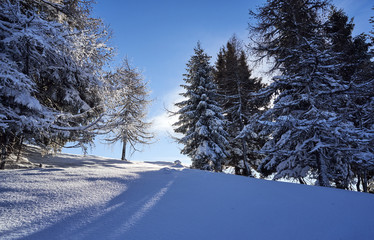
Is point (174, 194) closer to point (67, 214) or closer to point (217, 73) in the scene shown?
point (67, 214)

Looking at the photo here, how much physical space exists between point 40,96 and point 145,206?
6075 mm

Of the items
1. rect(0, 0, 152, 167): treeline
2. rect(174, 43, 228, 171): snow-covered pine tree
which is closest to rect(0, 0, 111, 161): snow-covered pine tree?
rect(0, 0, 152, 167): treeline

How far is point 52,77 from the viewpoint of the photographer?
5.43 metres

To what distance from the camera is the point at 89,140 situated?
567 cm

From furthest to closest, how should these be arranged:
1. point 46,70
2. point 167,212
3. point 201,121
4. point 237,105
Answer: point 237,105
point 201,121
point 46,70
point 167,212

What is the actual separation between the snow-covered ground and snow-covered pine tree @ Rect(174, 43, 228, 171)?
29.8ft

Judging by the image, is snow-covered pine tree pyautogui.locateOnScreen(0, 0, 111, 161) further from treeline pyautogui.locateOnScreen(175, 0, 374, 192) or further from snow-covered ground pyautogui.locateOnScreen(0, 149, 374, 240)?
treeline pyautogui.locateOnScreen(175, 0, 374, 192)

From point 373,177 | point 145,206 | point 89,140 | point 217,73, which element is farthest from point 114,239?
point 217,73

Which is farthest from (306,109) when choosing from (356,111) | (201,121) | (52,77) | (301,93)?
(52,77)

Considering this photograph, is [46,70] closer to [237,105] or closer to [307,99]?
[307,99]

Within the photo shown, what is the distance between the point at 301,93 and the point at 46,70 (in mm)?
9779

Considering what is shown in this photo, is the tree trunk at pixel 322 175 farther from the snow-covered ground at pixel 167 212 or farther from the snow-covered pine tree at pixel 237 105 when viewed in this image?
the snow-covered pine tree at pixel 237 105

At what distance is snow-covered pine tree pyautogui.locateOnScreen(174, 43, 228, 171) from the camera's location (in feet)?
39.0

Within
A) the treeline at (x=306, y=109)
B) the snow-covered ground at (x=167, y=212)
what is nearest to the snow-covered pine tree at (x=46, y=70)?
the snow-covered ground at (x=167, y=212)
